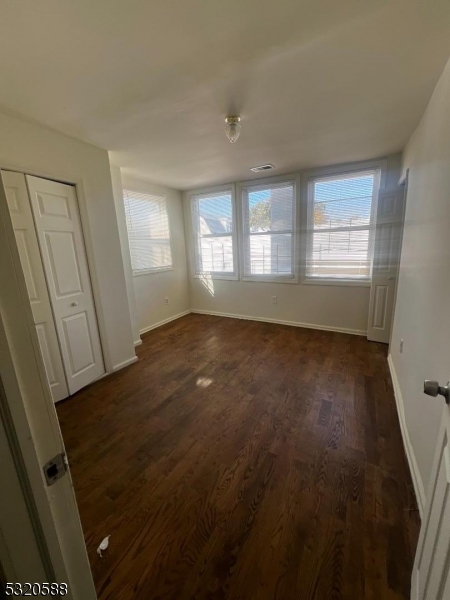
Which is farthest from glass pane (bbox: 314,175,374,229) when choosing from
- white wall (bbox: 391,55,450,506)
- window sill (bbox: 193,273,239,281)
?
window sill (bbox: 193,273,239,281)

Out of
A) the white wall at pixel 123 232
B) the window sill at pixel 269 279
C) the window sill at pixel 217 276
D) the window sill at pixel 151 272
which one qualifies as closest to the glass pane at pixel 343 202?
the window sill at pixel 269 279

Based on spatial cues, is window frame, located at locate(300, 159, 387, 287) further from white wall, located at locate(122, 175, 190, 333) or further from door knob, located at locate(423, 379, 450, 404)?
door knob, located at locate(423, 379, 450, 404)

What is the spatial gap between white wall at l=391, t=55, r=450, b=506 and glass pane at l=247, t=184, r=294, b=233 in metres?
1.78

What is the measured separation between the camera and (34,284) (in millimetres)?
2129

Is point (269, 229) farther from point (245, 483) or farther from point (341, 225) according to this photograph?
point (245, 483)

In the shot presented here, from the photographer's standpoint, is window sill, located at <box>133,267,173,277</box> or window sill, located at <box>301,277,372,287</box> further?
window sill, located at <box>133,267,173,277</box>

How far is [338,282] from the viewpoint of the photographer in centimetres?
369

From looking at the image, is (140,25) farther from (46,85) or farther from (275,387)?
(275,387)

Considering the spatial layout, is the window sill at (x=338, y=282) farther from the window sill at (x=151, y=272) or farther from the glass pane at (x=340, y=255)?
the window sill at (x=151, y=272)

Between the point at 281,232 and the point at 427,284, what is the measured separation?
104 inches

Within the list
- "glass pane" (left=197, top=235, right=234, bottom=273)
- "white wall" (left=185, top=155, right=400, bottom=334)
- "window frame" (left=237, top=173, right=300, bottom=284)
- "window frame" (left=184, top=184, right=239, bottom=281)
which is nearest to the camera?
"white wall" (left=185, top=155, right=400, bottom=334)

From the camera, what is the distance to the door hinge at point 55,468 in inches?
22.1

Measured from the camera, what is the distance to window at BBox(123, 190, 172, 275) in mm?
3777

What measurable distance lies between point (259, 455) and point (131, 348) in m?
2.04
